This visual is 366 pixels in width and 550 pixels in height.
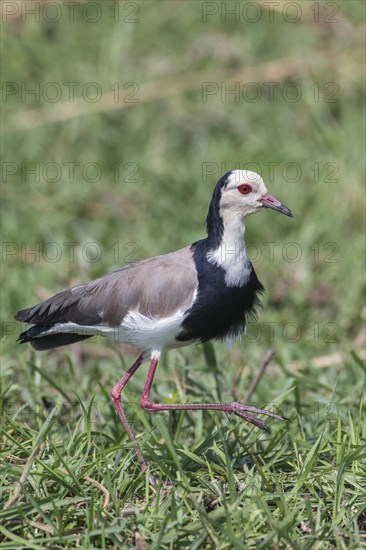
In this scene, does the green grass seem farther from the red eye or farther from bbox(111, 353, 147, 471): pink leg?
the red eye

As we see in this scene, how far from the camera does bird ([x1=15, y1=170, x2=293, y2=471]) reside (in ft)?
16.0

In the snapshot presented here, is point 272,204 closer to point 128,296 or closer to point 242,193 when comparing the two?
point 242,193

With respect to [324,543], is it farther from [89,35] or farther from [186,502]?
[89,35]

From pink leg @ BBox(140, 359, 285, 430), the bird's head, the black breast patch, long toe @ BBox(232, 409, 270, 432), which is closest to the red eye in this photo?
the bird's head

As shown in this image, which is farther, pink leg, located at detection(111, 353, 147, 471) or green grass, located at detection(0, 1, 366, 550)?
pink leg, located at detection(111, 353, 147, 471)

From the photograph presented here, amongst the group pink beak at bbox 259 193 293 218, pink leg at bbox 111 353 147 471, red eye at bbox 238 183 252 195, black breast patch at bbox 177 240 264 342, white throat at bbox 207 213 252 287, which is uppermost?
red eye at bbox 238 183 252 195

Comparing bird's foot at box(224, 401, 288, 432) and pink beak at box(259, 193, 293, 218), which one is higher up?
pink beak at box(259, 193, 293, 218)

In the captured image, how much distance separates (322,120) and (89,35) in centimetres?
291

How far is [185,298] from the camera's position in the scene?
4902 millimetres

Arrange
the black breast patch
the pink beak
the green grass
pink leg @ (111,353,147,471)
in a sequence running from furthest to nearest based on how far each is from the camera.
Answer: the pink beak → the black breast patch → pink leg @ (111,353,147,471) → the green grass

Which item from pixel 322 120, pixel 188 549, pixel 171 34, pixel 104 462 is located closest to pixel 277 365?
pixel 104 462

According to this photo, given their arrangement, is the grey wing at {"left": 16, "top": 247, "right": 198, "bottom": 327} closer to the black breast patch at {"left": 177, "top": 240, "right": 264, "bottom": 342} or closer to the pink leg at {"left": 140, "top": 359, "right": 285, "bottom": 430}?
the black breast patch at {"left": 177, "top": 240, "right": 264, "bottom": 342}

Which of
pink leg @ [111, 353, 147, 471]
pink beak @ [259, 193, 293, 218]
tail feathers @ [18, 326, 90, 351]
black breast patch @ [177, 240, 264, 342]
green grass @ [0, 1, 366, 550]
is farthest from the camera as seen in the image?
tail feathers @ [18, 326, 90, 351]

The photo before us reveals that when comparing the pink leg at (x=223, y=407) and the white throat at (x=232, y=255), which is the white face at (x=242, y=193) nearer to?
the white throat at (x=232, y=255)
